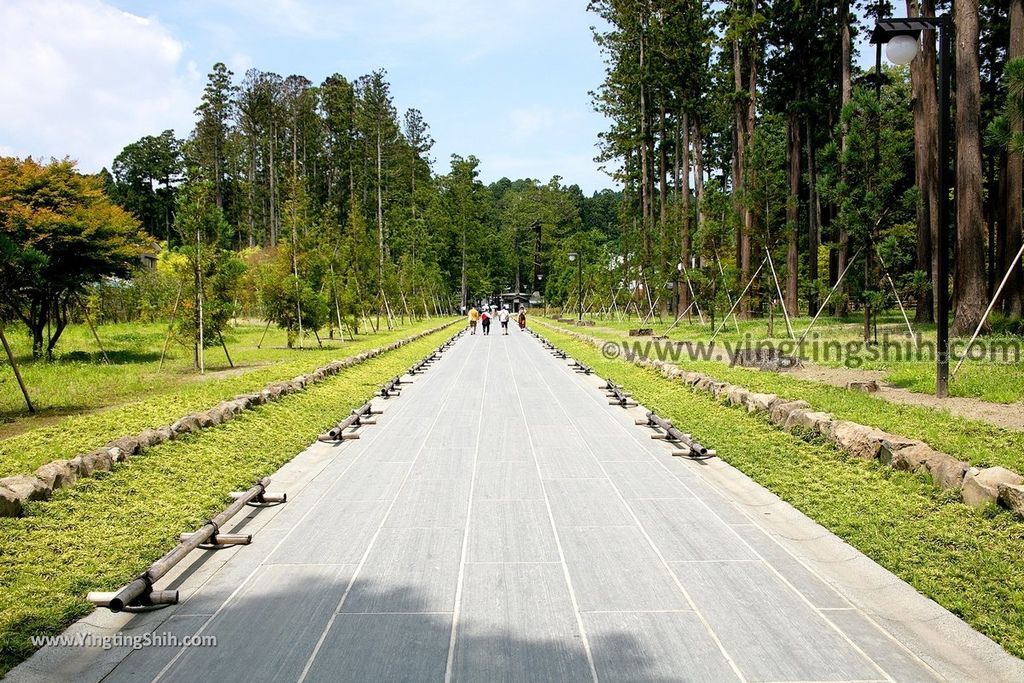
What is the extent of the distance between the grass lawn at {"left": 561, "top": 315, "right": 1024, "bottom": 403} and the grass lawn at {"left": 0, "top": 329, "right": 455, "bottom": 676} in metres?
8.76

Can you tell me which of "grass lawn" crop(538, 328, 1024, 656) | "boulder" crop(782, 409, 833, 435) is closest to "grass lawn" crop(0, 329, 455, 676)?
"grass lawn" crop(538, 328, 1024, 656)

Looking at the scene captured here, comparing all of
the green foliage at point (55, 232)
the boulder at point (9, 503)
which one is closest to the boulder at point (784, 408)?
the boulder at point (9, 503)

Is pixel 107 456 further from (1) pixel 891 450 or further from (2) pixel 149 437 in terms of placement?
(1) pixel 891 450

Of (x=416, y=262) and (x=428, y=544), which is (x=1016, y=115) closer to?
(x=428, y=544)

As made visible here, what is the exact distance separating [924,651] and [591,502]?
2913mm

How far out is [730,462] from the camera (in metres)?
7.36

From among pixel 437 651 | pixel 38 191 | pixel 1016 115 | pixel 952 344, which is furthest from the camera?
pixel 38 191

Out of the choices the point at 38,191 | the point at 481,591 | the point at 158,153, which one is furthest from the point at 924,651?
the point at 158,153

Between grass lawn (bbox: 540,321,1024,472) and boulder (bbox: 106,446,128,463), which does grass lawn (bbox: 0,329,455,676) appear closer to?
boulder (bbox: 106,446,128,463)

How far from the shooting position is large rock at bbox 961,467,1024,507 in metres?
4.95

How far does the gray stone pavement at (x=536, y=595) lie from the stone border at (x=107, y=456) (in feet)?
4.61

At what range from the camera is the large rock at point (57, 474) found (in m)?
5.39

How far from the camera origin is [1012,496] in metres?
4.77

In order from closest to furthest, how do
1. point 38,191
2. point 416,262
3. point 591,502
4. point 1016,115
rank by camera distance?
1. point 591,502
2. point 1016,115
3. point 38,191
4. point 416,262
